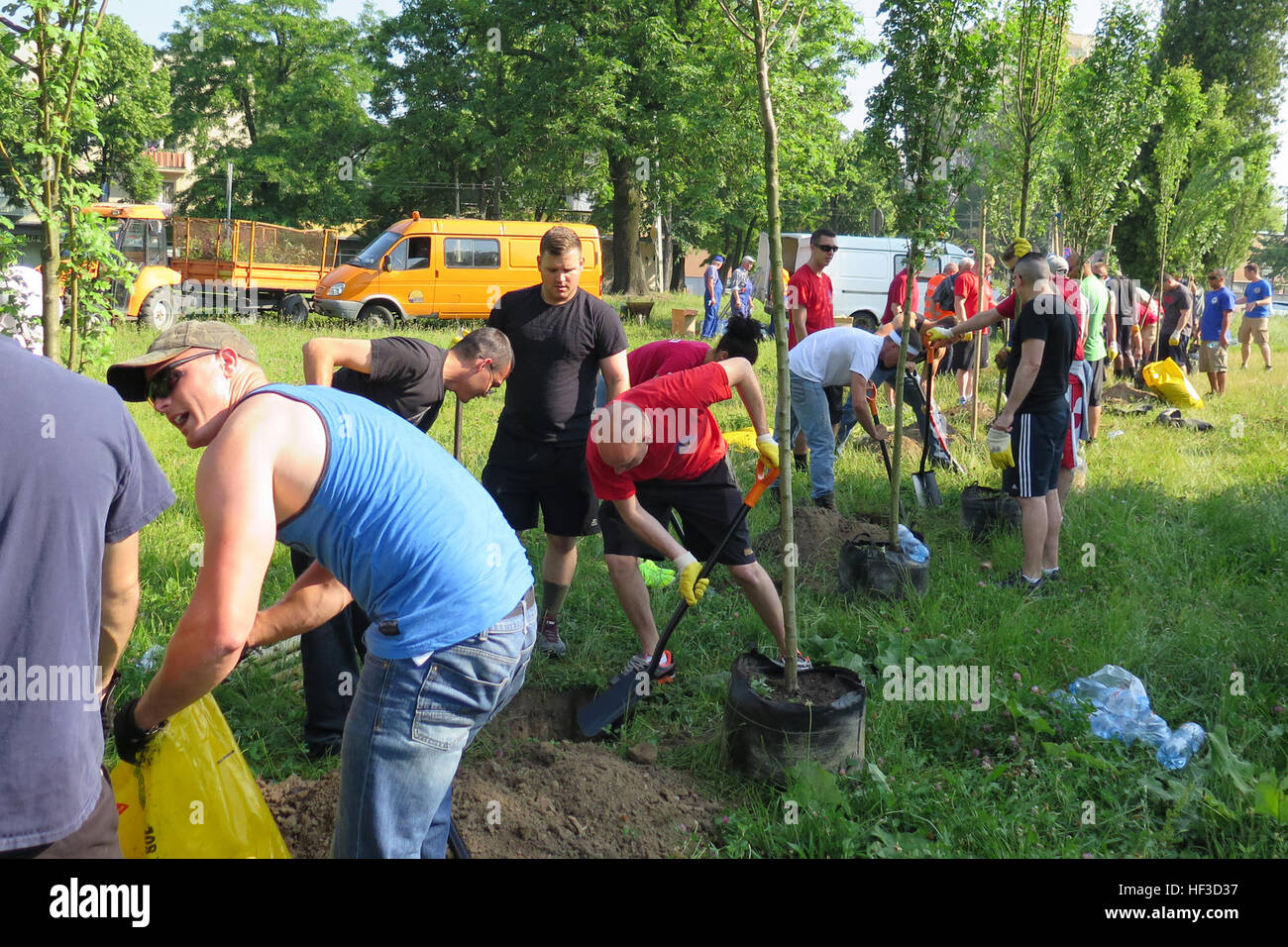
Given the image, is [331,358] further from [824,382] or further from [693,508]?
[824,382]

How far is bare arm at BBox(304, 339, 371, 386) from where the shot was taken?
3340mm

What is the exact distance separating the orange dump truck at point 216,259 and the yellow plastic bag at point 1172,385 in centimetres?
1476

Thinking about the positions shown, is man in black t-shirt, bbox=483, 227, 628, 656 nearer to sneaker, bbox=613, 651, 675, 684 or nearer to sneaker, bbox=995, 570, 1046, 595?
sneaker, bbox=613, 651, 675, 684

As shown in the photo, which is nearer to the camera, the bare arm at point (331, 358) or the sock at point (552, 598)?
the bare arm at point (331, 358)

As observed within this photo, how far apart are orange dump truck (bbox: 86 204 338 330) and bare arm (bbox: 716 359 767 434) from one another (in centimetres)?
1619

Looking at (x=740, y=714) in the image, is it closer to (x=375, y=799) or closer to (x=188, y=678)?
(x=375, y=799)

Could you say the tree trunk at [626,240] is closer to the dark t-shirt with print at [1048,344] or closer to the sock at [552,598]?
the dark t-shirt with print at [1048,344]

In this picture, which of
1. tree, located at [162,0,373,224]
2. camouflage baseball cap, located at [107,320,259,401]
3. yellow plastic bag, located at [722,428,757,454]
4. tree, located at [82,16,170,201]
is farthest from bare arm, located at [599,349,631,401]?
tree, located at [82,16,170,201]

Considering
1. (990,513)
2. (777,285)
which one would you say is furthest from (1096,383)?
(777,285)

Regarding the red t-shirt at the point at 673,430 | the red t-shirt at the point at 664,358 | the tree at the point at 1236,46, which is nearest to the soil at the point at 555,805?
the red t-shirt at the point at 673,430

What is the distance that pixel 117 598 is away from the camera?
1.80 m

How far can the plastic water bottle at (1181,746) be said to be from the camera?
331 centimetres

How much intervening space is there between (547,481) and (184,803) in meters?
2.34

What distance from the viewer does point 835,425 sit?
24.0 feet
